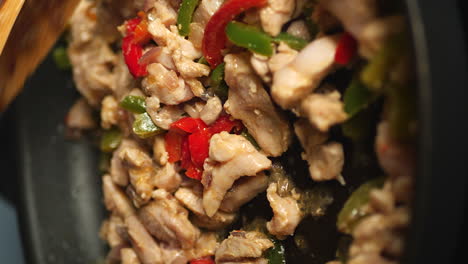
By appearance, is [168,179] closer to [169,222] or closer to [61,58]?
[169,222]

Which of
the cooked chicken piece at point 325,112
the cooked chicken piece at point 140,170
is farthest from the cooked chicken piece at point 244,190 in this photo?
the cooked chicken piece at point 325,112

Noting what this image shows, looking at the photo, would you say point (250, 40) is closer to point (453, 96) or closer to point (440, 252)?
point (453, 96)

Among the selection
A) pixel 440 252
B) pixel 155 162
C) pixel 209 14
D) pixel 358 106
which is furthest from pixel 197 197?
pixel 440 252

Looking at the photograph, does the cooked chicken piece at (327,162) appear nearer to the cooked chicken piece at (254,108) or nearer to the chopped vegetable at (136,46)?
the cooked chicken piece at (254,108)

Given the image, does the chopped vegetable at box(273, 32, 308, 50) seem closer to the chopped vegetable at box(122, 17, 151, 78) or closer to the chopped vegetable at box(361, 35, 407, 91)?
the chopped vegetable at box(361, 35, 407, 91)

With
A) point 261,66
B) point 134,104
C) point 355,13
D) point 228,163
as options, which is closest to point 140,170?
point 134,104

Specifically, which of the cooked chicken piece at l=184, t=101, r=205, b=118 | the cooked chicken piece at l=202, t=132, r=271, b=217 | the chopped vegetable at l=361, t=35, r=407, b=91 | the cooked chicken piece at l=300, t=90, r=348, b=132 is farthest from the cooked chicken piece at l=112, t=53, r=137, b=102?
the chopped vegetable at l=361, t=35, r=407, b=91

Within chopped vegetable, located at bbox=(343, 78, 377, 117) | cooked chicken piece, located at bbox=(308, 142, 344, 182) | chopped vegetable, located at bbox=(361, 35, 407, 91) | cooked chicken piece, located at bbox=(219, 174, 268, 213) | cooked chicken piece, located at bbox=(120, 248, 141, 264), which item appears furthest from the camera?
cooked chicken piece, located at bbox=(120, 248, 141, 264)
